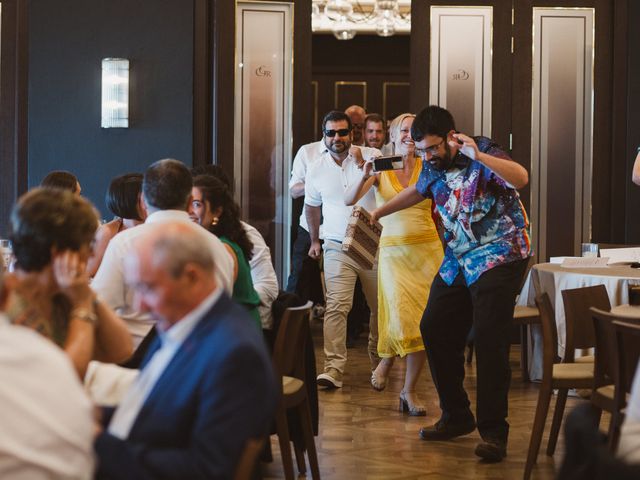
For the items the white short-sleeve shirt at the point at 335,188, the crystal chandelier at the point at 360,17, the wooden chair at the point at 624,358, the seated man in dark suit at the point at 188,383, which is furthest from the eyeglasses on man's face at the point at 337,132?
the crystal chandelier at the point at 360,17

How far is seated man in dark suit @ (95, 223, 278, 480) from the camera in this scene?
7.11ft

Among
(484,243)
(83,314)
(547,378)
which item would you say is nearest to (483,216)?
(484,243)

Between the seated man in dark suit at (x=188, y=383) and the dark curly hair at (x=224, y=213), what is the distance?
1760 mm

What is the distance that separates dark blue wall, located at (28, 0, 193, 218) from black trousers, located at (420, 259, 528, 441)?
3.64m

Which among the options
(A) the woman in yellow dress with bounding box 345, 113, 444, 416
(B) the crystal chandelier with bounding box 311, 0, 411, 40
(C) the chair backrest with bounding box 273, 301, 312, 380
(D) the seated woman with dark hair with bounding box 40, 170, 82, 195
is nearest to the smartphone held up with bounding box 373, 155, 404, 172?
(A) the woman in yellow dress with bounding box 345, 113, 444, 416

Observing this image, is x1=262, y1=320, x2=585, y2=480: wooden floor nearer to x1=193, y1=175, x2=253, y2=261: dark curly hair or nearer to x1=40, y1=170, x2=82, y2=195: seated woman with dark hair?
x1=193, y1=175, x2=253, y2=261: dark curly hair

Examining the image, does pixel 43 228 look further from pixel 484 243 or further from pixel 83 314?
pixel 484 243

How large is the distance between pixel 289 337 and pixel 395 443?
140 cm

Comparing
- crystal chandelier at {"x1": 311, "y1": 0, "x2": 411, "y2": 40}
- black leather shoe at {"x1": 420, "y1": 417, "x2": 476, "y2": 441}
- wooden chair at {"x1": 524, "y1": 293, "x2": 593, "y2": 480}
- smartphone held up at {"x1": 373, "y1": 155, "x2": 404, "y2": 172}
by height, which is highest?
crystal chandelier at {"x1": 311, "y1": 0, "x2": 411, "y2": 40}

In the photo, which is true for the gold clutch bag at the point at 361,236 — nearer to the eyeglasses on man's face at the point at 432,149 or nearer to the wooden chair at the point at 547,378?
A: the eyeglasses on man's face at the point at 432,149

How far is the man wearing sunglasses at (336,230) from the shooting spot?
22.2 ft

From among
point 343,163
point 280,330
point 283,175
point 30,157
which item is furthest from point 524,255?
point 30,157

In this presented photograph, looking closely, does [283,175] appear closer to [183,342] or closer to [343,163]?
[343,163]

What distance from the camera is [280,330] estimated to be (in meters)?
4.12
